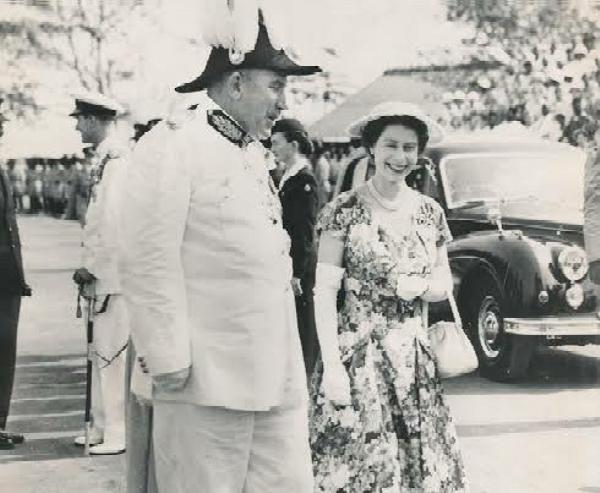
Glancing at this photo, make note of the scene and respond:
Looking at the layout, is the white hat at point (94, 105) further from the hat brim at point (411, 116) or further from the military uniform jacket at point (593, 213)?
the military uniform jacket at point (593, 213)

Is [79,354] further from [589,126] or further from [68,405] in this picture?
[589,126]

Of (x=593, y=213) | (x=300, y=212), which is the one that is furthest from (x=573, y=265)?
(x=593, y=213)

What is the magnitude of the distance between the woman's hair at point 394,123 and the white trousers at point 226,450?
1.10 metres

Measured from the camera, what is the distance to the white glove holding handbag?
3125 mm

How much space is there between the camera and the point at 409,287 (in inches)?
123

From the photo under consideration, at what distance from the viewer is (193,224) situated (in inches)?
91.0

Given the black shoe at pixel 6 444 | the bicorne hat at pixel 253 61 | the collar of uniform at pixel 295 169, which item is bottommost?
the black shoe at pixel 6 444

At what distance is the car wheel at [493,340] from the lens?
18.7ft

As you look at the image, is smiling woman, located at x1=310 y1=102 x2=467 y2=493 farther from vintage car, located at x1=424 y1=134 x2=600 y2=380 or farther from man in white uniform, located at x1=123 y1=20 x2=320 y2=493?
vintage car, located at x1=424 y1=134 x2=600 y2=380

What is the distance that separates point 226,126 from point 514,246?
3696 mm

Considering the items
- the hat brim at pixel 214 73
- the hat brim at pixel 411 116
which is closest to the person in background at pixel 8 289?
the hat brim at pixel 411 116

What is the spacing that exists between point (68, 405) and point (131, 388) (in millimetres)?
3028

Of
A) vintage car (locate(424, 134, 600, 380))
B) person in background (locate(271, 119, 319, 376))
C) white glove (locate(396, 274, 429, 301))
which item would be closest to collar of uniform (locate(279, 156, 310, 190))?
person in background (locate(271, 119, 319, 376))

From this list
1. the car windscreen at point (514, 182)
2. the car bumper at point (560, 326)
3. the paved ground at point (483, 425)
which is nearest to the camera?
the paved ground at point (483, 425)
